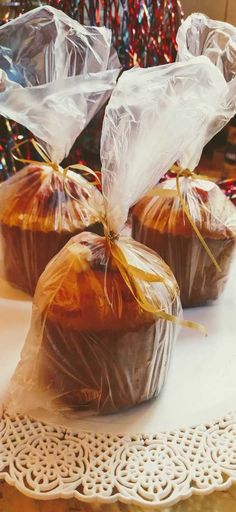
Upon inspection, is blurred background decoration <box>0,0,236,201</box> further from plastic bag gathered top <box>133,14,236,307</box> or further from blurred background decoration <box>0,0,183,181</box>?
plastic bag gathered top <box>133,14,236,307</box>

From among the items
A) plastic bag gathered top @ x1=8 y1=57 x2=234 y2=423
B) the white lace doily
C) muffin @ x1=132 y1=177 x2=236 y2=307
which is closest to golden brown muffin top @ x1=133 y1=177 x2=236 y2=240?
muffin @ x1=132 y1=177 x2=236 y2=307

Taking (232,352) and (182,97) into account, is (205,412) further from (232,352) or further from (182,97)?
(182,97)

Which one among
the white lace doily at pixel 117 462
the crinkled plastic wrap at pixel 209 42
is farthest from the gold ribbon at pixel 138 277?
the crinkled plastic wrap at pixel 209 42

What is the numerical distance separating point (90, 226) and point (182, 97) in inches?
8.5

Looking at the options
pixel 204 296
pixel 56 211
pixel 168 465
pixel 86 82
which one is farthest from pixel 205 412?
pixel 86 82

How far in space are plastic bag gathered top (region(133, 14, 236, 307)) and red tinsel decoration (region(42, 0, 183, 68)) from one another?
241 millimetres

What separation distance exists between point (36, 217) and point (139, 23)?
46 cm

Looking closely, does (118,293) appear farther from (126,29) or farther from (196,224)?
(126,29)

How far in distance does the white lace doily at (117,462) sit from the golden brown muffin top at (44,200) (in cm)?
26

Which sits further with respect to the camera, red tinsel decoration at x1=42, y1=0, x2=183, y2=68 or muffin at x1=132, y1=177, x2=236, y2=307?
red tinsel decoration at x1=42, y1=0, x2=183, y2=68

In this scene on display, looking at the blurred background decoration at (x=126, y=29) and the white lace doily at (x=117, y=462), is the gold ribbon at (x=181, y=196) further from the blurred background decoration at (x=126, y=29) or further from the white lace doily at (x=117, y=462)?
the blurred background decoration at (x=126, y=29)

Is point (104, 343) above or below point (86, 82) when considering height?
below

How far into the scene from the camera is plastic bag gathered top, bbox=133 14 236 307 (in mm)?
692

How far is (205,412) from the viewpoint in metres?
0.54
